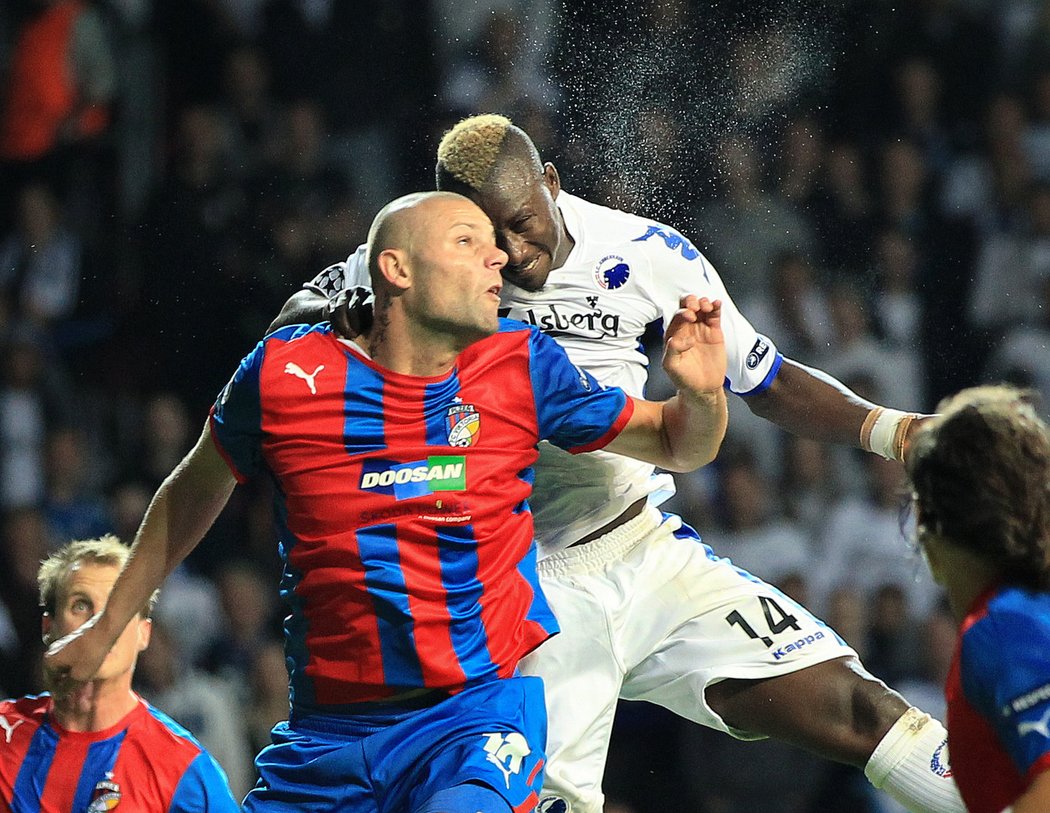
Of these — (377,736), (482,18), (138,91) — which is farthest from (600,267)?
(138,91)

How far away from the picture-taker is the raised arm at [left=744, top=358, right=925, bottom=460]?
392 centimetres

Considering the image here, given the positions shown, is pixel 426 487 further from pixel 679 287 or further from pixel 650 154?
pixel 650 154

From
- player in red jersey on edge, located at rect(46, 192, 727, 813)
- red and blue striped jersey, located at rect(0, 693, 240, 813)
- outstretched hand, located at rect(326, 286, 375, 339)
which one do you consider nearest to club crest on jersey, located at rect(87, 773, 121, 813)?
red and blue striped jersey, located at rect(0, 693, 240, 813)

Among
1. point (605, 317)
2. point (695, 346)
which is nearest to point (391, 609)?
point (695, 346)

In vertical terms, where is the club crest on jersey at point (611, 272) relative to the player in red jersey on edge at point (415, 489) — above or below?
above

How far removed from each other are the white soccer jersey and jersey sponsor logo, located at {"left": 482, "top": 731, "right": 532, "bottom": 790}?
2.87ft

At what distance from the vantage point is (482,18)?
7.53m

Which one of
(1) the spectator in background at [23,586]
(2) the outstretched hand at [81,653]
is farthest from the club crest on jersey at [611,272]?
(1) the spectator in background at [23,586]

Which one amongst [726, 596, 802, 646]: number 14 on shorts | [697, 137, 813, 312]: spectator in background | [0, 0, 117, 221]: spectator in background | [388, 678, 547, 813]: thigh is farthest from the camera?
[0, 0, 117, 221]: spectator in background

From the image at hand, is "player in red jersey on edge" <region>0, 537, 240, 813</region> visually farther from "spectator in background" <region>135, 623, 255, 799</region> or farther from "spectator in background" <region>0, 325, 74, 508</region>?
"spectator in background" <region>0, 325, 74, 508</region>

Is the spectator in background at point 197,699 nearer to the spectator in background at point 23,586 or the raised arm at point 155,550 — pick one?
the spectator in background at point 23,586

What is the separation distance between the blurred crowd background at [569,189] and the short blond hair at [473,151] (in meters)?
1.92

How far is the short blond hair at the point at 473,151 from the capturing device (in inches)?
152

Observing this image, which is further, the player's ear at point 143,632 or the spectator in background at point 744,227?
the spectator in background at point 744,227
